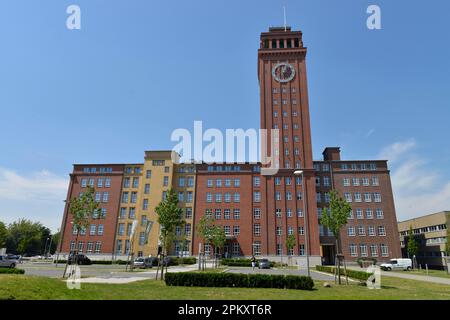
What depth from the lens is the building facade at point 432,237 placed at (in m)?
57.5

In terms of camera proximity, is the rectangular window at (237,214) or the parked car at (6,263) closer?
the parked car at (6,263)

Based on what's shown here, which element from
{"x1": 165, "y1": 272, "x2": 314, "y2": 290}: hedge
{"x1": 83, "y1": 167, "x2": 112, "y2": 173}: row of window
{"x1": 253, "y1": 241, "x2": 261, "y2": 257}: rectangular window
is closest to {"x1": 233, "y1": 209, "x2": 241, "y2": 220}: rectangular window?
{"x1": 253, "y1": 241, "x2": 261, "y2": 257}: rectangular window

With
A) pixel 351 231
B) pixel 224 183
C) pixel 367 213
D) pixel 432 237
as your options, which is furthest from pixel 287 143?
pixel 432 237

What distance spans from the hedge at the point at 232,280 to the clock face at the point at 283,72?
5905 cm

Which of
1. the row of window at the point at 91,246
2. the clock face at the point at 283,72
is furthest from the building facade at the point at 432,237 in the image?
the row of window at the point at 91,246

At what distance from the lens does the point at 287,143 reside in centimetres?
6316

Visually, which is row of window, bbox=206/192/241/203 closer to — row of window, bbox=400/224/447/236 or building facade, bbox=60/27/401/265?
building facade, bbox=60/27/401/265

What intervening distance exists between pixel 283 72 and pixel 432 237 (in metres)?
51.1

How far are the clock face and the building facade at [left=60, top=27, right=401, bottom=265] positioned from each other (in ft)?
0.81

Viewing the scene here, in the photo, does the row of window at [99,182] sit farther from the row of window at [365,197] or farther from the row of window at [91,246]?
the row of window at [365,197]

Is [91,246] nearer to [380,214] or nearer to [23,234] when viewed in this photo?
[23,234]

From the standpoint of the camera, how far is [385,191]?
6150 centimetres
